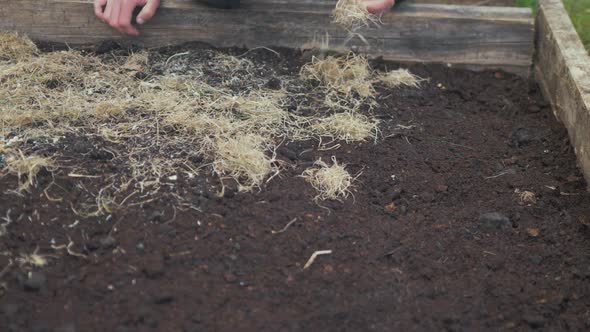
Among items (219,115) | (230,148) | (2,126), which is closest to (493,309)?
(230,148)

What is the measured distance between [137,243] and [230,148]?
65cm

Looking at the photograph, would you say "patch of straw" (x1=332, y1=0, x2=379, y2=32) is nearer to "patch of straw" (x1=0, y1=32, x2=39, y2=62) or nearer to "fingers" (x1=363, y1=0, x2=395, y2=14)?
"fingers" (x1=363, y1=0, x2=395, y2=14)

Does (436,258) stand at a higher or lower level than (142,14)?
lower

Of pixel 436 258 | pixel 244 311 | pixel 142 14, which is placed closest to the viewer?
pixel 244 311

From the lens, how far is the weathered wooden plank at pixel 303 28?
3.96 m

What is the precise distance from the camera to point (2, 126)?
10.2 ft

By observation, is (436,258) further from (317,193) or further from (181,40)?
(181,40)

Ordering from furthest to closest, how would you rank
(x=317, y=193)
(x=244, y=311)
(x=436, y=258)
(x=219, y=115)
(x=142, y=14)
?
(x=142, y=14)
(x=219, y=115)
(x=317, y=193)
(x=436, y=258)
(x=244, y=311)

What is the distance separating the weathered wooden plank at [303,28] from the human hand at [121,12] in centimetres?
12

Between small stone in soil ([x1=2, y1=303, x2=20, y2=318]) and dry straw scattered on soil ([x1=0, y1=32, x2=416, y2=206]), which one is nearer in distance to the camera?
small stone in soil ([x1=2, y1=303, x2=20, y2=318])

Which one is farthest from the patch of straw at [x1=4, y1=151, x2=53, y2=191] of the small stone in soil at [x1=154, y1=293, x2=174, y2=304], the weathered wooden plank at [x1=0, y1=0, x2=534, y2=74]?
the weathered wooden plank at [x1=0, y1=0, x2=534, y2=74]

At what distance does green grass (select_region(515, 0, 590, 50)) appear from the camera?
4.47 m

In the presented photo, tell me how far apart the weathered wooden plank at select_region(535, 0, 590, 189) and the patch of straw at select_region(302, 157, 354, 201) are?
1.05 meters

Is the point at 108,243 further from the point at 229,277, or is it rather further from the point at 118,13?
the point at 118,13
